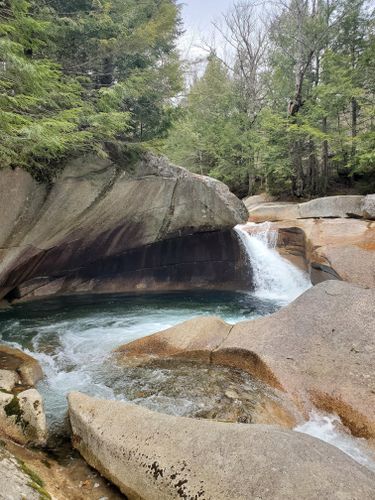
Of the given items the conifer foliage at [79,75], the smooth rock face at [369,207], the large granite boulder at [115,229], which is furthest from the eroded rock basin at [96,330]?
the smooth rock face at [369,207]

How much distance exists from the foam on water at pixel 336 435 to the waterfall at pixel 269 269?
6781mm

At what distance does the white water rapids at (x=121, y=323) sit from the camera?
4254mm

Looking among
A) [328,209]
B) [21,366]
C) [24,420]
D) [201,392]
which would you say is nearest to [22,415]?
[24,420]

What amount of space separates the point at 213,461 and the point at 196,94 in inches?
969

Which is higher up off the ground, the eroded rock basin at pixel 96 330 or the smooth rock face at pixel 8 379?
the smooth rock face at pixel 8 379

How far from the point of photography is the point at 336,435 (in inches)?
156

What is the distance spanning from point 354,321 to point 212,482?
12.4ft

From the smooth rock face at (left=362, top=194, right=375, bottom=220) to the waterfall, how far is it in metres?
2.80

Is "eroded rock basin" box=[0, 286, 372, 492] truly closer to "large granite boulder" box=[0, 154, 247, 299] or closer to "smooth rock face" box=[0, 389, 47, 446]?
"smooth rock face" box=[0, 389, 47, 446]

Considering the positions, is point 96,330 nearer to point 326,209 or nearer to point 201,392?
point 201,392

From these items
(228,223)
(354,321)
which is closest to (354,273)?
(354,321)

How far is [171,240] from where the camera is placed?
12.3m

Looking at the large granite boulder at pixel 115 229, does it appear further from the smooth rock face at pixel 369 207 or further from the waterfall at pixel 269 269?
the smooth rock face at pixel 369 207

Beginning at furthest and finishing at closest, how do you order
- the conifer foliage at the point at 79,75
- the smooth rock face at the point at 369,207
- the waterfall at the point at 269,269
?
the waterfall at the point at 269,269 < the smooth rock face at the point at 369,207 < the conifer foliage at the point at 79,75
